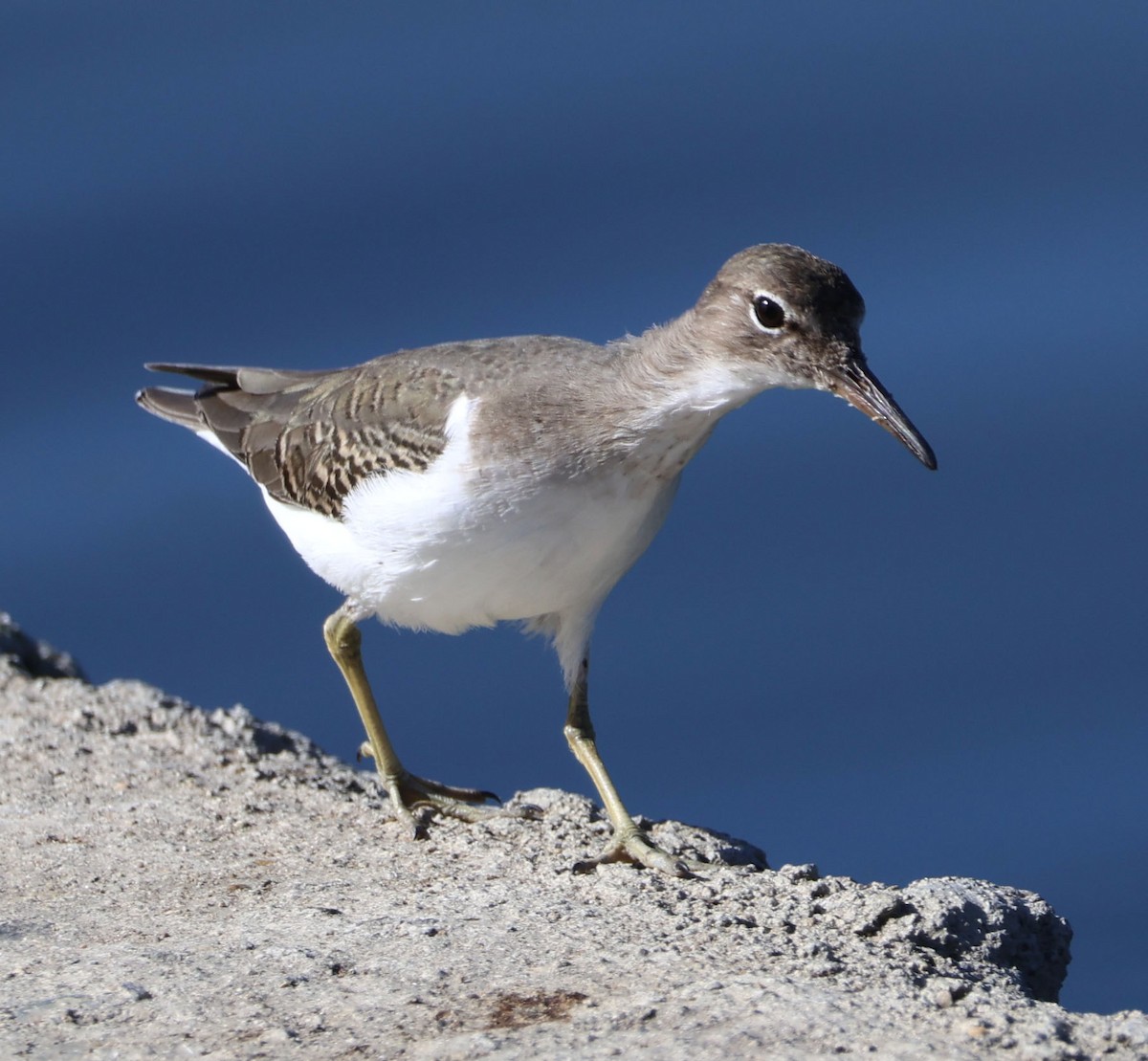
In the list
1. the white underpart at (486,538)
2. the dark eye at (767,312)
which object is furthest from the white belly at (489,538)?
the dark eye at (767,312)

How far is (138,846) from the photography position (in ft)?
21.1

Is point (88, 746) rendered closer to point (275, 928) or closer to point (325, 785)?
point (325, 785)

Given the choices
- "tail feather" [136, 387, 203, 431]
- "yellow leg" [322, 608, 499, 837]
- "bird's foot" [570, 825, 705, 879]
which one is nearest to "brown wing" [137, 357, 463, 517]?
"tail feather" [136, 387, 203, 431]

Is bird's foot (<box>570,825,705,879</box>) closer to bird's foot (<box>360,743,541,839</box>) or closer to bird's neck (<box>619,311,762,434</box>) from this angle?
bird's foot (<box>360,743,541,839</box>)

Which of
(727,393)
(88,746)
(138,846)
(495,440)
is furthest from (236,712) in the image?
(727,393)

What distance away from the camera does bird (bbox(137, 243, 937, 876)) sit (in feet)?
20.4

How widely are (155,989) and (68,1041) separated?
38 centimetres

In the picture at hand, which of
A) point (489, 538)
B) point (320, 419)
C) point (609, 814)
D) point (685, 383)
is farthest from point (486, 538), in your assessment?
point (320, 419)

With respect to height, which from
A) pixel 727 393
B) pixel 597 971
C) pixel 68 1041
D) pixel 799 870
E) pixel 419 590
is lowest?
pixel 68 1041

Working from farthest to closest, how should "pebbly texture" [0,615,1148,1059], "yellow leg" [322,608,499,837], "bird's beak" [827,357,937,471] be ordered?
1. "yellow leg" [322,608,499,837]
2. "bird's beak" [827,357,937,471]
3. "pebbly texture" [0,615,1148,1059]

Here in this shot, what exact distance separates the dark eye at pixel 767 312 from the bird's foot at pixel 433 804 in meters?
2.29

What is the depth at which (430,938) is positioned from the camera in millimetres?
5348

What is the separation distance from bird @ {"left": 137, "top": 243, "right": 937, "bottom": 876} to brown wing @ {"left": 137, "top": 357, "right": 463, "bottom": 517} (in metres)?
0.02

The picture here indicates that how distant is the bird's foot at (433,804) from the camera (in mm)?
6836
